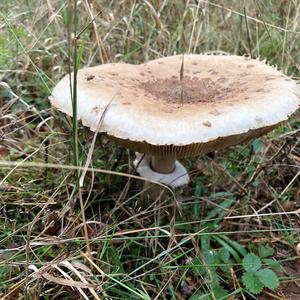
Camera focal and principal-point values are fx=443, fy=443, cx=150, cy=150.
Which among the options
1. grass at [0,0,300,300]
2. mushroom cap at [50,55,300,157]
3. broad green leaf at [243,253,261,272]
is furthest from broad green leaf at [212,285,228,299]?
mushroom cap at [50,55,300,157]

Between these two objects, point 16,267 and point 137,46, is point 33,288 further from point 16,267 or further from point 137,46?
point 137,46

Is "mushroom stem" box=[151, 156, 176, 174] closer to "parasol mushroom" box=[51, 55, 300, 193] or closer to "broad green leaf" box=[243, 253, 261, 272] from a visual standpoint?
"parasol mushroom" box=[51, 55, 300, 193]

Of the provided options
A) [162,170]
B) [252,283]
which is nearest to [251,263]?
[252,283]

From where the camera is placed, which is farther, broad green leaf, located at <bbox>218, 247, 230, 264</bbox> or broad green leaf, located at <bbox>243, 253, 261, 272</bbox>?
broad green leaf, located at <bbox>218, 247, 230, 264</bbox>

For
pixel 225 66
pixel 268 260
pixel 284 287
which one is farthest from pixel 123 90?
pixel 284 287

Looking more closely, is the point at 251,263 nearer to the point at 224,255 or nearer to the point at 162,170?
the point at 224,255

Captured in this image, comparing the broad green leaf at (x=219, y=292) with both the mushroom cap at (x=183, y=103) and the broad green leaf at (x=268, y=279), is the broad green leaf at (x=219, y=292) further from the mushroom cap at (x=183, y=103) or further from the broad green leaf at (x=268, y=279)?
the mushroom cap at (x=183, y=103)
